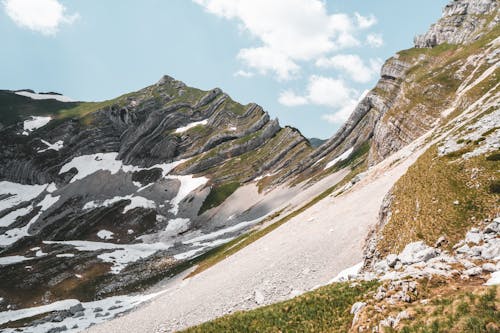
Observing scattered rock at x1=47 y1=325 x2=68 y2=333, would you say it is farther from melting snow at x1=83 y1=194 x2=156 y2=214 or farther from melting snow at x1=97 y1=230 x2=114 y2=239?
melting snow at x1=83 y1=194 x2=156 y2=214

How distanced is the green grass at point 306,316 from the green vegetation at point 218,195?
386 feet

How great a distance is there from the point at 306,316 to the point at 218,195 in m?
129

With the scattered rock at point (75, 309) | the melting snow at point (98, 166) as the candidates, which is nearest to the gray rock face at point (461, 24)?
the melting snow at point (98, 166)

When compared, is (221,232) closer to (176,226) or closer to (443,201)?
(176,226)

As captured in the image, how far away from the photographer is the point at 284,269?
34.8m

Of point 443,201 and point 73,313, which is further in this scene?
point 73,313

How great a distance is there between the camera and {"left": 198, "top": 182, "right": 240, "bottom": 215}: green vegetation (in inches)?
5477

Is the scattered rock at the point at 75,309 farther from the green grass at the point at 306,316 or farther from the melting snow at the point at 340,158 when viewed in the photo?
the melting snow at the point at 340,158

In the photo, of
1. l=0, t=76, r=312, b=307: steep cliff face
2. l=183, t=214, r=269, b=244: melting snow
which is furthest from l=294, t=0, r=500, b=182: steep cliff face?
l=183, t=214, r=269, b=244: melting snow

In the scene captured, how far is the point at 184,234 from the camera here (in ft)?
393

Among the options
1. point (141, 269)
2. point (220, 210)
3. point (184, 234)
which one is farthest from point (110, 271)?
point (220, 210)

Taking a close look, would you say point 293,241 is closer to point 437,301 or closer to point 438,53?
point 437,301

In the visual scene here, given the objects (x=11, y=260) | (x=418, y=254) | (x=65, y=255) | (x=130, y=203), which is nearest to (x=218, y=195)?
(x=130, y=203)

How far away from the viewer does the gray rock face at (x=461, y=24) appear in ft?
409
